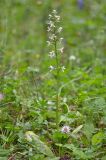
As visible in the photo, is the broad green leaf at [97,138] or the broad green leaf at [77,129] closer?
the broad green leaf at [97,138]

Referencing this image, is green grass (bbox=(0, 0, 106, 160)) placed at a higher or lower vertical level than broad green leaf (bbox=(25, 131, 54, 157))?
higher

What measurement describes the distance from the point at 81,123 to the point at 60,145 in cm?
42

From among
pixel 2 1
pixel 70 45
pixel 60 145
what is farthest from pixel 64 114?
pixel 2 1

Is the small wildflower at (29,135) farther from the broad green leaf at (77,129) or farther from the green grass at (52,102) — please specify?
the broad green leaf at (77,129)

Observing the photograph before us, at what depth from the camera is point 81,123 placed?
2.86 metres

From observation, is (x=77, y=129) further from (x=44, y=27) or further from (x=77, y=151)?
(x=44, y=27)

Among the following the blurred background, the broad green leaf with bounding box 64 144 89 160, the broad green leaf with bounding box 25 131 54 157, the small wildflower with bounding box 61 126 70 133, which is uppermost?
the blurred background

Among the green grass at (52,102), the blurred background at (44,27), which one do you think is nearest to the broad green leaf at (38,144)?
the green grass at (52,102)

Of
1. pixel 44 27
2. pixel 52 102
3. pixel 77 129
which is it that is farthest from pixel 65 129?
pixel 44 27

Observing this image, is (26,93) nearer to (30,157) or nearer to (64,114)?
(64,114)

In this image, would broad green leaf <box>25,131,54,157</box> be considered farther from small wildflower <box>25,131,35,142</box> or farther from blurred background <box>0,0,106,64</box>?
blurred background <box>0,0,106,64</box>

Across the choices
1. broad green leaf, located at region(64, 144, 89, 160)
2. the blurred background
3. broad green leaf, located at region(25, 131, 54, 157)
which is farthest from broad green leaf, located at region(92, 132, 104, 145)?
the blurred background

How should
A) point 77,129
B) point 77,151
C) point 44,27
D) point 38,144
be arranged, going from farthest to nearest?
point 44,27 → point 77,129 → point 38,144 → point 77,151

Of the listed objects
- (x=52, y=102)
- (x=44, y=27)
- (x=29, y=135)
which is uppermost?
(x=44, y=27)
